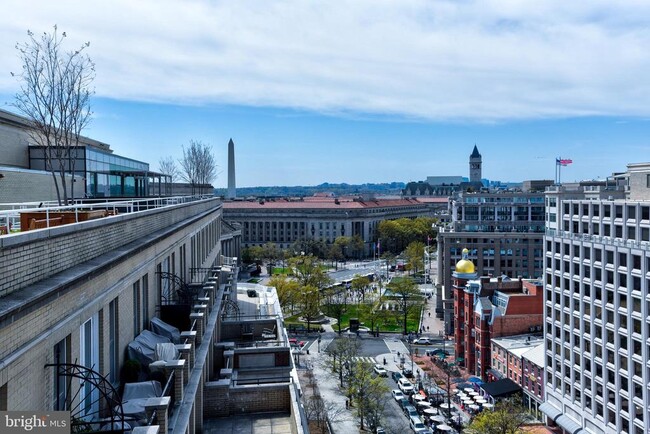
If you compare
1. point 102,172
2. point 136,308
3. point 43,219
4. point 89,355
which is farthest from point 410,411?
point 43,219

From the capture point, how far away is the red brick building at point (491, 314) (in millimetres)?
59719

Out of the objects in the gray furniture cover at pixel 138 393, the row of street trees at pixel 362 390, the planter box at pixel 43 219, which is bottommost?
the row of street trees at pixel 362 390

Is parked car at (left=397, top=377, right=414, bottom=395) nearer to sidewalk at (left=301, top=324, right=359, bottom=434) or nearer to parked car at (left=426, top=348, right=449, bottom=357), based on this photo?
sidewalk at (left=301, top=324, right=359, bottom=434)

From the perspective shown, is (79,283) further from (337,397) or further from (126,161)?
(337,397)

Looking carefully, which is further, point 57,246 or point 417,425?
point 417,425

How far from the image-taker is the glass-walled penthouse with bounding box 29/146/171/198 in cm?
3478

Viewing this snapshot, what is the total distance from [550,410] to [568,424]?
3.04 m

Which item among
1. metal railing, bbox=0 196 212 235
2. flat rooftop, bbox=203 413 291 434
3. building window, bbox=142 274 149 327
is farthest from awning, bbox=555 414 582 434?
building window, bbox=142 274 149 327

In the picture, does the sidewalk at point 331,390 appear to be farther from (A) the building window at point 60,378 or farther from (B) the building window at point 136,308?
(A) the building window at point 60,378

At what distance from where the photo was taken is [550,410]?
158ft

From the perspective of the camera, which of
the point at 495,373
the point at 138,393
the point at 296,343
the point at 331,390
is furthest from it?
the point at 296,343

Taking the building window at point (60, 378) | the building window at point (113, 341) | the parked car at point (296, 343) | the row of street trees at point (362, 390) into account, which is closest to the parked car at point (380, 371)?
the row of street trees at point (362, 390)

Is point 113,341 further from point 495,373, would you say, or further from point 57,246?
point 495,373

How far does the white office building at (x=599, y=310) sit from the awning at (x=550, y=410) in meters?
0.09
